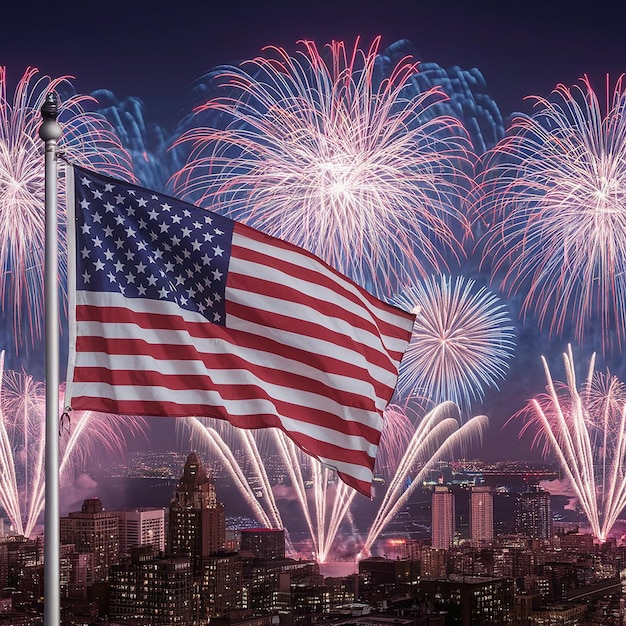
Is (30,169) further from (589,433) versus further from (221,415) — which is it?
(221,415)

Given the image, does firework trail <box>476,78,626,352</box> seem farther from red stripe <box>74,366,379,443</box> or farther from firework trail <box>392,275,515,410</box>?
red stripe <box>74,366,379,443</box>

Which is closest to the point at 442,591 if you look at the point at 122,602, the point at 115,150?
the point at 122,602

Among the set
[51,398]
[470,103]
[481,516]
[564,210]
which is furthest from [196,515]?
[51,398]

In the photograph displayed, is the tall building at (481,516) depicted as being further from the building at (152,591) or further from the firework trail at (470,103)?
the firework trail at (470,103)

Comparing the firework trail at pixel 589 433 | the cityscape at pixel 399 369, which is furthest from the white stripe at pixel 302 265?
the firework trail at pixel 589 433

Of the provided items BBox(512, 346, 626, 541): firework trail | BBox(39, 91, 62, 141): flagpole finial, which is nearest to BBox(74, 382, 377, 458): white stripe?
BBox(39, 91, 62, 141): flagpole finial

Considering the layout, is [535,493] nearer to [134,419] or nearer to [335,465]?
[134,419]

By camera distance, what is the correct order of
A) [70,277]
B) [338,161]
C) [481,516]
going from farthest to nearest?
[481,516] → [338,161] → [70,277]
